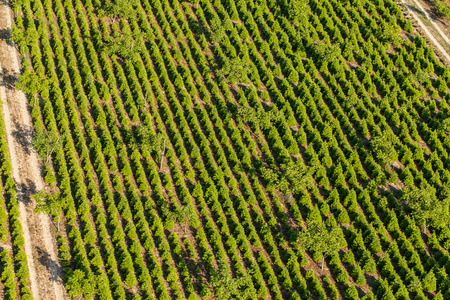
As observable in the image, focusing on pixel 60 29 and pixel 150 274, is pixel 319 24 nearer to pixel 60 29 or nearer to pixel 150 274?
pixel 60 29

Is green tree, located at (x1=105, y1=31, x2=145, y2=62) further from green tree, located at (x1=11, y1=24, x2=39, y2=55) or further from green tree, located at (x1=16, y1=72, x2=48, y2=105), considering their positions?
green tree, located at (x1=16, y1=72, x2=48, y2=105)

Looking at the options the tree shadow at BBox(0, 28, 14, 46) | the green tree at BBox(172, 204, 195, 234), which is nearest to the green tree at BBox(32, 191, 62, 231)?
the green tree at BBox(172, 204, 195, 234)

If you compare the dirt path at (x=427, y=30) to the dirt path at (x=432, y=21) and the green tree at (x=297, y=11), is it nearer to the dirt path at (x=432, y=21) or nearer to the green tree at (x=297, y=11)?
the dirt path at (x=432, y=21)

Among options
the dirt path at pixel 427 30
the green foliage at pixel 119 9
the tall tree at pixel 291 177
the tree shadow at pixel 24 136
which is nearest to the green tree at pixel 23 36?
the green foliage at pixel 119 9

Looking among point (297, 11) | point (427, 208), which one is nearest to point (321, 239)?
point (427, 208)

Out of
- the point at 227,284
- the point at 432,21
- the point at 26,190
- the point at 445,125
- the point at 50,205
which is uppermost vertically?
the point at 432,21

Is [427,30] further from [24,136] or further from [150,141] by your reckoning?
[24,136]
